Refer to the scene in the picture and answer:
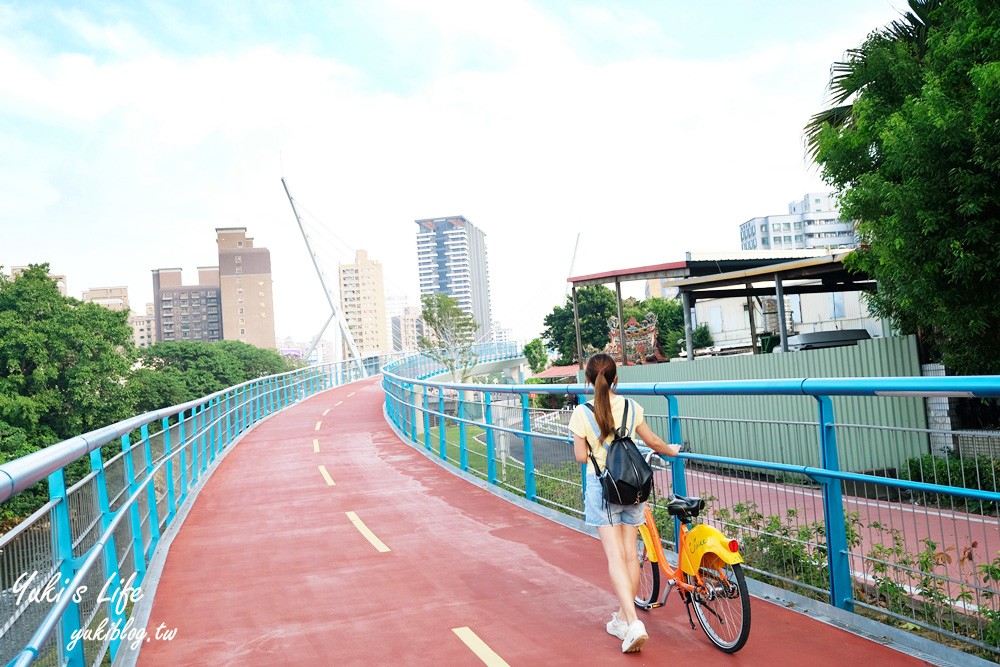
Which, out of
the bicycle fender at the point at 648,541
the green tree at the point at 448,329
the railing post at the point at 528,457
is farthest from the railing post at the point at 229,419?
the green tree at the point at 448,329

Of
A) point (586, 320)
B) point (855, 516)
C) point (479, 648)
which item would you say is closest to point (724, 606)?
point (855, 516)

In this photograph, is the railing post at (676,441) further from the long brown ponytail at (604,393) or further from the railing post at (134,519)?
the railing post at (134,519)

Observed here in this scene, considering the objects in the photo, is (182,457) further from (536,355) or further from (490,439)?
(536,355)

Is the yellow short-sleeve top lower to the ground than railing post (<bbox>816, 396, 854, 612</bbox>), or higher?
higher

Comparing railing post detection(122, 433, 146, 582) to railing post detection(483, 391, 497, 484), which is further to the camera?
railing post detection(483, 391, 497, 484)

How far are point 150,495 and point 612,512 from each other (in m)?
5.86

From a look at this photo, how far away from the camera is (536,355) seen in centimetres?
7094

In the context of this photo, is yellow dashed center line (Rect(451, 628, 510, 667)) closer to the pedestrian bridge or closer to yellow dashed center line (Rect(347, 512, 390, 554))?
the pedestrian bridge

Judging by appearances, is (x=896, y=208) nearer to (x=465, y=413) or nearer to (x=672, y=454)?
(x=465, y=413)

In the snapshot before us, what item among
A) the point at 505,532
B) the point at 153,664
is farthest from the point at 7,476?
the point at 505,532

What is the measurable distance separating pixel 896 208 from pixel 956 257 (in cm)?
135

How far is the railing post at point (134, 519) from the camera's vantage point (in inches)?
307

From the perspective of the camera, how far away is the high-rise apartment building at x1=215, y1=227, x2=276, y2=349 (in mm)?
190500

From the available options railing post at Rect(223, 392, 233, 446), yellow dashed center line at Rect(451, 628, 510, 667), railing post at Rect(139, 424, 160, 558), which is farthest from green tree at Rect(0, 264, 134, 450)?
yellow dashed center line at Rect(451, 628, 510, 667)
